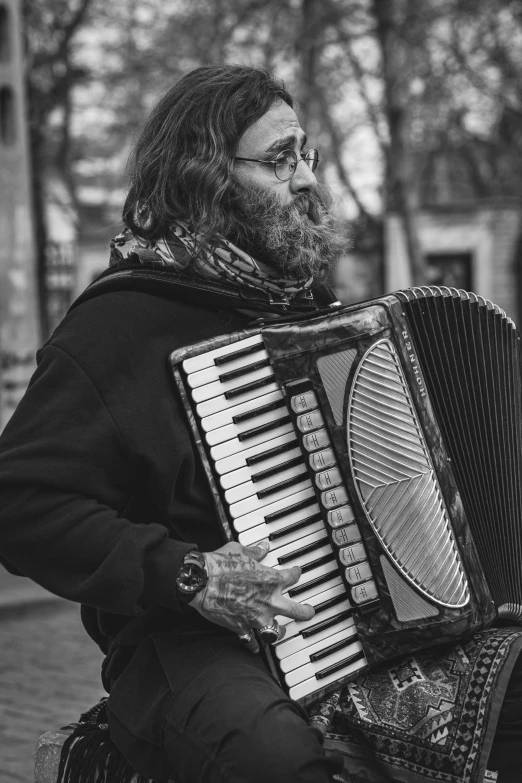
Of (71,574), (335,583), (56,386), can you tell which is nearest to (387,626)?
(335,583)

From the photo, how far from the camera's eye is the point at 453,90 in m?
14.1

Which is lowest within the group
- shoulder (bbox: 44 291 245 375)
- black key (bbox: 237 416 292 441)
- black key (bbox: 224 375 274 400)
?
black key (bbox: 237 416 292 441)

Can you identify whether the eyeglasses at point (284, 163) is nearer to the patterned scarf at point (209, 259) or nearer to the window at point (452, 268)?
the patterned scarf at point (209, 259)

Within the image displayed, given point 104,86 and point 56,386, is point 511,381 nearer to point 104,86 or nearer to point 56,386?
point 56,386

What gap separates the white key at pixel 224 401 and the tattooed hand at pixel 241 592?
10.6 inches

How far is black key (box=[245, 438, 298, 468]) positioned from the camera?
2033 millimetres

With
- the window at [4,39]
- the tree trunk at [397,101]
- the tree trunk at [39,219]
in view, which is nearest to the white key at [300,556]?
the window at [4,39]

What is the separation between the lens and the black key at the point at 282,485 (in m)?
2.03

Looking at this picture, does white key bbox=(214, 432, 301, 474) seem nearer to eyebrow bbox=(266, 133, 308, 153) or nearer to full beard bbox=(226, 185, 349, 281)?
full beard bbox=(226, 185, 349, 281)

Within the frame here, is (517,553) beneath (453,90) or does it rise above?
beneath

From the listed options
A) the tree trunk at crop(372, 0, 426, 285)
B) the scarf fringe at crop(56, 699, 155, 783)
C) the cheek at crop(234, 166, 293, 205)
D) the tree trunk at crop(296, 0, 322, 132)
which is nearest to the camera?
the scarf fringe at crop(56, 699, 155, 783)

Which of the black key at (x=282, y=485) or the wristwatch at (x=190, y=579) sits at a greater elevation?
the black key at (x=282, y=485)

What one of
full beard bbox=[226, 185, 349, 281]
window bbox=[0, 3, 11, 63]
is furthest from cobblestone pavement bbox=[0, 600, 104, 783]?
window bbox=[0, 3, 11, 63]

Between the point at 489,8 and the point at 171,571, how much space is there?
1276 centimetres
